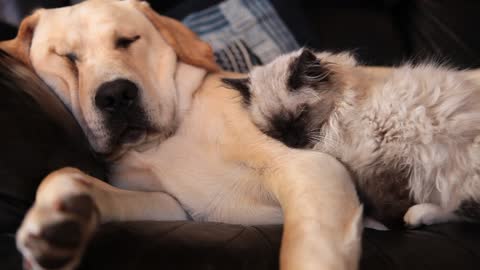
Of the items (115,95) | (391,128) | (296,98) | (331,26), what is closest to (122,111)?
(115,95)

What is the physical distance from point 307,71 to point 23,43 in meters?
0.89

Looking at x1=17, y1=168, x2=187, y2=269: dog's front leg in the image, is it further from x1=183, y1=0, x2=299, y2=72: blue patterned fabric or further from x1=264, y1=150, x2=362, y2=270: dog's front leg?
x1=183, y1=0, x2=299, y2=72: blue patterned fabric

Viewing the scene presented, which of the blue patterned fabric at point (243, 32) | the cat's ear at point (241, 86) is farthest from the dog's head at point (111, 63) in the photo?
the blue patterned fabric at point (243, 32)

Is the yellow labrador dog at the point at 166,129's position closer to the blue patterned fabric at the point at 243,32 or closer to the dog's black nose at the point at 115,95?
the dog's black nose at the point at 115,95

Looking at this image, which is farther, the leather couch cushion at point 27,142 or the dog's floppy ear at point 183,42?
the dog's floppy ear at point 183,42

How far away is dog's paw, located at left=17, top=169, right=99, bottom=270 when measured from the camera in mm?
694

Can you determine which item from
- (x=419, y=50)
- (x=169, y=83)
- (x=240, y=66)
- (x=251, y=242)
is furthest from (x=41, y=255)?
(x=419, y=50)

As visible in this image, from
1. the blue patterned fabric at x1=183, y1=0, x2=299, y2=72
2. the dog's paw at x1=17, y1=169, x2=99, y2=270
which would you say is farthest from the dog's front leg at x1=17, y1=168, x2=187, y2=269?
the blue patterned fabric at x1=183, y1=0, x2=299, y2=72

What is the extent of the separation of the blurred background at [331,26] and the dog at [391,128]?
73 cm

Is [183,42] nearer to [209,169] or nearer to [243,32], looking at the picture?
[209,169]

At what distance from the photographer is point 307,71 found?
1.23m

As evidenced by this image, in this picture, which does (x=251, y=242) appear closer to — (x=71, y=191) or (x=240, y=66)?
(x=71, y=191)

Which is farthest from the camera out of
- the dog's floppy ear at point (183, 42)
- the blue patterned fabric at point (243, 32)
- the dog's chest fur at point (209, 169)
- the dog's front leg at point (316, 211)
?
the blue patterned fabric at point (243, 32)

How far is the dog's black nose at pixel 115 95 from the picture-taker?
3.95ft
